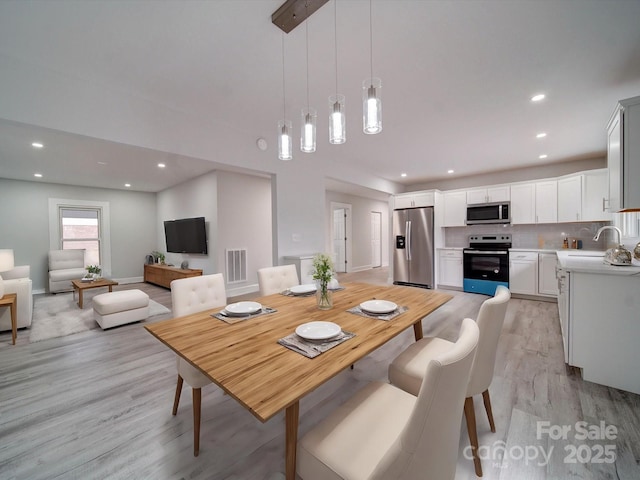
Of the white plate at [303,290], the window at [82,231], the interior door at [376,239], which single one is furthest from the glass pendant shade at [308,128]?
the window at [82,231]

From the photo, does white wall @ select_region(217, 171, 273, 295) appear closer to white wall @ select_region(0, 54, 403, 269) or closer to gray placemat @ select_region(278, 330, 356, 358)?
white wall @ select_region(0, 54, 403, 269)

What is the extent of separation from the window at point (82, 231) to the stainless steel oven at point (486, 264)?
28.2 feet

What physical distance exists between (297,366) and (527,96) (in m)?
3.24

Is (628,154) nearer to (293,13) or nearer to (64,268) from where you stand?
(293,13)

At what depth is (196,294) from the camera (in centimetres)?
186

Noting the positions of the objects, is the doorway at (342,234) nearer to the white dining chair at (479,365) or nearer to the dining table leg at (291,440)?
the white dining chair at (479,365)

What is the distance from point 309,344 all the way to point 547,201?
531 cm

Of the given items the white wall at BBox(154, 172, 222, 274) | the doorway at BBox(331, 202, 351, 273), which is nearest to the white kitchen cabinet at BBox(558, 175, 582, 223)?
the doorway at BBox(331, 202, 351, 273)

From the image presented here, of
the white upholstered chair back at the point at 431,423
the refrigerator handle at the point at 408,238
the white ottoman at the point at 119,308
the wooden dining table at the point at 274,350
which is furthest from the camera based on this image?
the refrigerator handle at the point at 408,238

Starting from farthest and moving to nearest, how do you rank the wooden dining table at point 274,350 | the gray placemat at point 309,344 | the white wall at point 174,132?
the white wall at point 174,132 < the gray placemat at point 309,344 < the wooden dining table at point 274,350

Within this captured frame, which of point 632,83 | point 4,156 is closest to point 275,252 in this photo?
point 632,83

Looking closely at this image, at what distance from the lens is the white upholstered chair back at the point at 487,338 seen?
122cm

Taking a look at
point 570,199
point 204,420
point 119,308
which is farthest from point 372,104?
point 570,199

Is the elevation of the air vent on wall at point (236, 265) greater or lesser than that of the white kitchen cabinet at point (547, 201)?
lesser
